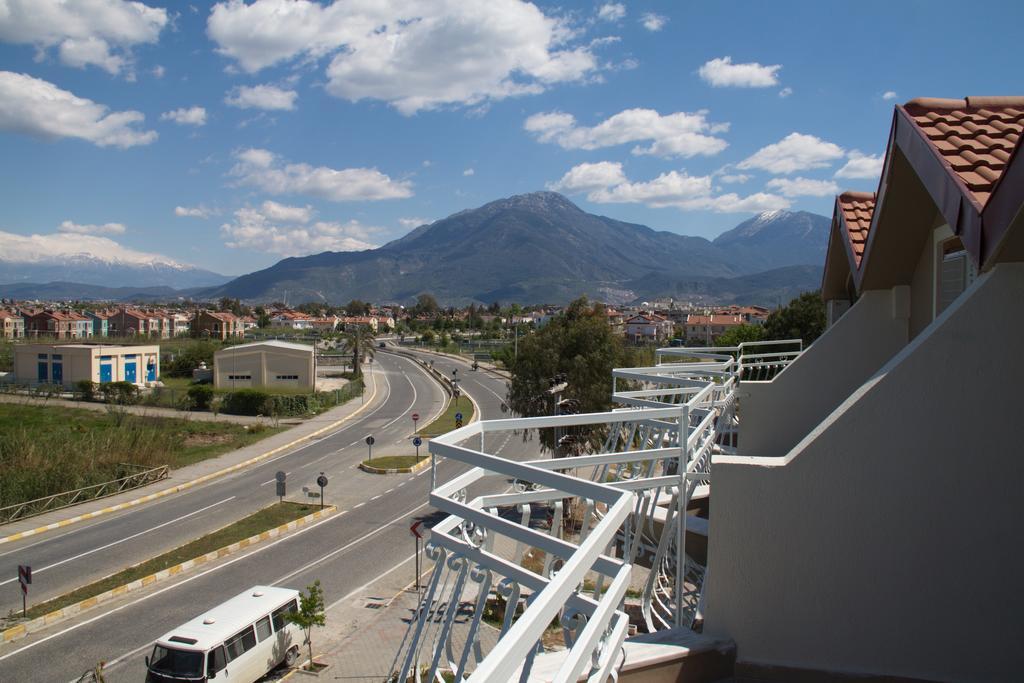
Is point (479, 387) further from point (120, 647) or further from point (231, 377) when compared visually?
point (120, 647)

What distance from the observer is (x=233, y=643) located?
11477mm

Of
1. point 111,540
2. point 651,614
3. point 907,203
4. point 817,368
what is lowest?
point 111,540

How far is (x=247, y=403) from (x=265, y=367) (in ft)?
30.0

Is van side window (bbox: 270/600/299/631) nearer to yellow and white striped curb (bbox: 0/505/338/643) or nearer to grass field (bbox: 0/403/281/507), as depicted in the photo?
yellow and white striped curb (bbox: 0/505/338/643)

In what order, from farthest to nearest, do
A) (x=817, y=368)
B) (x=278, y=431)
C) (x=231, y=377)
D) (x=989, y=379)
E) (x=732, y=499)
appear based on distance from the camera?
1. (x=231, y=377)
2. (x=278, y=431)
3. (x=817, y=368)
4. (x=732, y=499)
5. (x=989, y=379)

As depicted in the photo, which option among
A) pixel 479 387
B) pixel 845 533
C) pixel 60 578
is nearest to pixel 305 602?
pixel 60 578

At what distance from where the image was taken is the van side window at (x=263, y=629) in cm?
1202

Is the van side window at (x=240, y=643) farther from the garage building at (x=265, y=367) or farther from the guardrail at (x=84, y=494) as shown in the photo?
the garage building at (x=265, y=367)

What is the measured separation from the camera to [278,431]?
3878cm

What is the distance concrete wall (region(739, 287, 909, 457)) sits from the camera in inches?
357

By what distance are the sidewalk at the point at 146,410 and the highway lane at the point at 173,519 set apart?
8.02 m

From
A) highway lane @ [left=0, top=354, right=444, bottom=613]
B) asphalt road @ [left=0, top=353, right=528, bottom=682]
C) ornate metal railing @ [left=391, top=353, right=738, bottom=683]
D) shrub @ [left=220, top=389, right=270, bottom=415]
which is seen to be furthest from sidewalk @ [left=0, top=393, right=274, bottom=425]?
ornate metal railing @ [left=391, top=353, right=738, bottom=683]

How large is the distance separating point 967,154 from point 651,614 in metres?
4.66

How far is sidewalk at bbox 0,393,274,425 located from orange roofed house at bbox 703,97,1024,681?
39902mm
